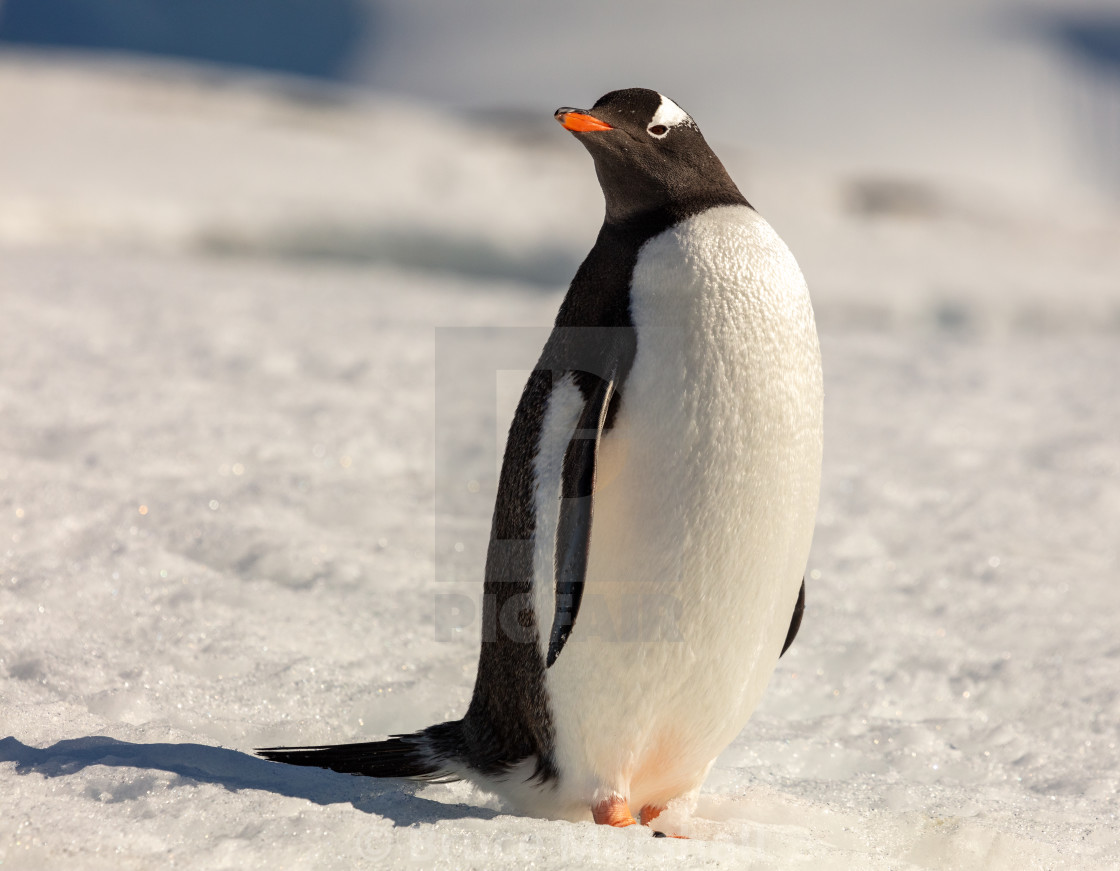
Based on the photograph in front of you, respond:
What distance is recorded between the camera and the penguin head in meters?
1.75

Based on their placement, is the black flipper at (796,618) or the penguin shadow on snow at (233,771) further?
the black flipper at (796,618)

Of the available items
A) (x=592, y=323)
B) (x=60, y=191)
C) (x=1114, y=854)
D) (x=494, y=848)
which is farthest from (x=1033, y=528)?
(x=60, y=191)

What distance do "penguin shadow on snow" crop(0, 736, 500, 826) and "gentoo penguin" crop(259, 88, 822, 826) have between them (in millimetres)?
65

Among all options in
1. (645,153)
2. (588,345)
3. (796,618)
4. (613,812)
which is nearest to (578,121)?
(645,153)

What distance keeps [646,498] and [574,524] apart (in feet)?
0.50

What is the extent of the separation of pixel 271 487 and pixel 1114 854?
8.82 feet

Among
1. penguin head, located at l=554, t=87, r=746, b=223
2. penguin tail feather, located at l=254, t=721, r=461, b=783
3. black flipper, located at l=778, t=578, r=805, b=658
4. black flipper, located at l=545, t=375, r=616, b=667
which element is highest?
penguin head, located at l=554, t=87, r=746, b=223

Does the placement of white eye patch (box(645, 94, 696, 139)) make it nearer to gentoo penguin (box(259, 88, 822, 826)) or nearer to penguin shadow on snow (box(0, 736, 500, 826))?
gentoo penguin (box(259, 88, 822, 826))

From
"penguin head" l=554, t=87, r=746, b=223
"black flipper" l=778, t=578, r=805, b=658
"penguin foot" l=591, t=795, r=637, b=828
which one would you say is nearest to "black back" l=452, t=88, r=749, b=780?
"penguin head" l=554, t=87, r=746, b=223

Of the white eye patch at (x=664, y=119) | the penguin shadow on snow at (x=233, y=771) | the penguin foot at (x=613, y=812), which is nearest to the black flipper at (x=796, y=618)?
the penguin foot at (x=613, y=812)

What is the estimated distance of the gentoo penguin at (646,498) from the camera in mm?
1694

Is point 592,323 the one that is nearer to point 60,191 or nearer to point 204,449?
point 204,449

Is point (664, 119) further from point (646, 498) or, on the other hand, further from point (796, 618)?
point (796, 618)

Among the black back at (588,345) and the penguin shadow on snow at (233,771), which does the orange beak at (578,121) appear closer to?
the black back at (588,345)
